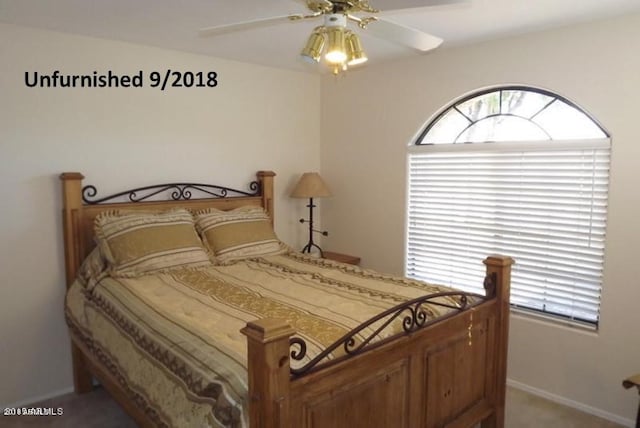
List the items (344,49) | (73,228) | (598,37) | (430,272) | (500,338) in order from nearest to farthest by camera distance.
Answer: (344,49), (500,338), (598,37), (73,228), (430,272)

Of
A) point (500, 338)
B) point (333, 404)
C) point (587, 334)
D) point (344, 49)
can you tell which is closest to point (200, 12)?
point (344, 49)

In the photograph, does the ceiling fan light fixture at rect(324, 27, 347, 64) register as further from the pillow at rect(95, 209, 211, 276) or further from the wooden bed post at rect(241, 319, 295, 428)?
the pillow at rect(95, 209, 211, 276)

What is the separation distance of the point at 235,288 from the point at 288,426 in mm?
1152

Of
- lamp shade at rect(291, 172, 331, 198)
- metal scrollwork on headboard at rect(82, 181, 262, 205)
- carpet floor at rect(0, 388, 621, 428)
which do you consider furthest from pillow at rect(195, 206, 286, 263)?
carpet floor at rect(0, 388, 621, 428)

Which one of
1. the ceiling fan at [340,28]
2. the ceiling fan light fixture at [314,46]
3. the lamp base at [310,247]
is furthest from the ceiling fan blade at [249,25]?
the lamp base at [310,247]

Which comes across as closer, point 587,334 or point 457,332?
point 457,332

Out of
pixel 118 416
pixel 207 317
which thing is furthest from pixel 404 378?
pixel 118 416

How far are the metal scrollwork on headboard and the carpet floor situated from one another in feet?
4.22

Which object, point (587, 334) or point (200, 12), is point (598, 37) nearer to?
point (587, 334)

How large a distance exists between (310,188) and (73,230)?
1.79m

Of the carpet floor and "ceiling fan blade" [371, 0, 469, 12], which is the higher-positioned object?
"ceiling fan blade" [371, 0, 469, 12]

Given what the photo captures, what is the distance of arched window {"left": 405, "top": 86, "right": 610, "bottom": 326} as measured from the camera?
2.78m

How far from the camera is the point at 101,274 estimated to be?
8.85ft

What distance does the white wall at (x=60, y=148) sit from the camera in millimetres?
2764
